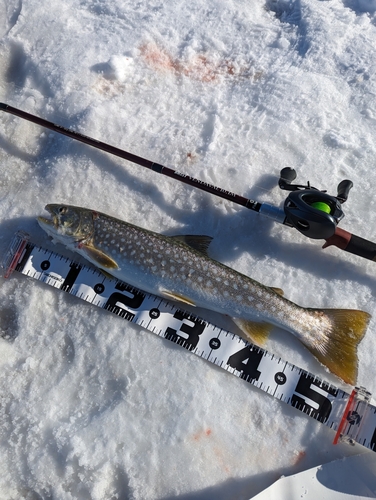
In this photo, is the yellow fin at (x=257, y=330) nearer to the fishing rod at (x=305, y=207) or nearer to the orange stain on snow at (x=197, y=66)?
the fishing rod at (x=305, y=207)

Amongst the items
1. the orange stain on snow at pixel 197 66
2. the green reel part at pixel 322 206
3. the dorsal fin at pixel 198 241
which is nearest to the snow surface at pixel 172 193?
the orange stain on snow at pixel 197 66

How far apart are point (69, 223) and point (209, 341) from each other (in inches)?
60.1

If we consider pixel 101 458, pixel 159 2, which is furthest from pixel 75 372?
pixel 159 2

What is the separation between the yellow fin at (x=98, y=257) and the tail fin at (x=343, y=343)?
173 centimetres

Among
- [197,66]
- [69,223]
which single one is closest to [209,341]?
[69,223]

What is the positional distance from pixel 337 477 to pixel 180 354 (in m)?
1.46

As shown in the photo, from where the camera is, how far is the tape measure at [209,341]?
309 cm

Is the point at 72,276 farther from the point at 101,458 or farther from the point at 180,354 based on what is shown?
the point at 101,458

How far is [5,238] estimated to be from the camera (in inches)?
145

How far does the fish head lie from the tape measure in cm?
27

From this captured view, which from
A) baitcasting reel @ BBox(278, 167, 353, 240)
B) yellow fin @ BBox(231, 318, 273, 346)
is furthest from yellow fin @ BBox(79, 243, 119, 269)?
baitcasting reel @ BBox(278, 167, 353, 240)

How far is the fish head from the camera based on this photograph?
3.39 m

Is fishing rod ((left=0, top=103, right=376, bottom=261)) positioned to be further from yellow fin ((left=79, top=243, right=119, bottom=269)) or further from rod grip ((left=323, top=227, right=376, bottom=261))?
yellow fin ((left=79, top=243, right=119, bottom=269))

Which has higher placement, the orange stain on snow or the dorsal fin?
the orange stain on snow
